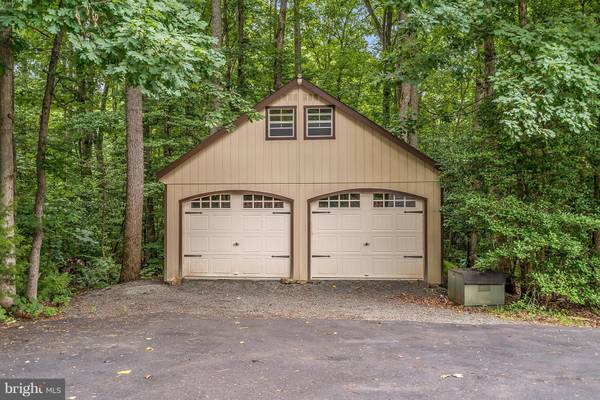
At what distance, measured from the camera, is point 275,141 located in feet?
37.1

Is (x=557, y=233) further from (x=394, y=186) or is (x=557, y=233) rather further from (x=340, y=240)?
(x=340, y=240)

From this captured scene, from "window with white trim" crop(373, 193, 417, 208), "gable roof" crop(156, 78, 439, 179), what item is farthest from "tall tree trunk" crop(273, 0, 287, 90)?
"window with white trim" crop(373, 193, 417, 208)

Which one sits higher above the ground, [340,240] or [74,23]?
[74,23]

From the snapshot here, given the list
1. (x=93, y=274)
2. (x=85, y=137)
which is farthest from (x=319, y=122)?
(x=85, y=137)

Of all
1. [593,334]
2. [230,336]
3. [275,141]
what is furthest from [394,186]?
[230,336]

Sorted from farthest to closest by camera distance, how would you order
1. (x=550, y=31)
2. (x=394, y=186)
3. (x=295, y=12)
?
(x=295, y=12) → (x=394, y=186) → (x=550, y=31)

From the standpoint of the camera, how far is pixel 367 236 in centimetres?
1120

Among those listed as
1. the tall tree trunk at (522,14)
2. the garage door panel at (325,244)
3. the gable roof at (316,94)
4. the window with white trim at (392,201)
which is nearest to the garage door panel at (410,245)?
the window with white trim at (392,201)

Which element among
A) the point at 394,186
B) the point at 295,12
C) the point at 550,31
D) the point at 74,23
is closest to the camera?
the point at 74,23

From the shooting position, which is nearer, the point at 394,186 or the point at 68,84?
the point at 394,186

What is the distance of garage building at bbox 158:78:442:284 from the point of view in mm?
11078

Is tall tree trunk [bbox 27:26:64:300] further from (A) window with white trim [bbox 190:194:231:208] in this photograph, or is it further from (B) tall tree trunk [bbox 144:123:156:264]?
(B) tall tree trunk [bbox 144:123:156:264]

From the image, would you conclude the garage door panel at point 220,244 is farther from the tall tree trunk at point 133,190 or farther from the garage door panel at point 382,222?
the garage door panel at point 382,222

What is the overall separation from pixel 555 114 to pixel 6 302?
9338 mm
